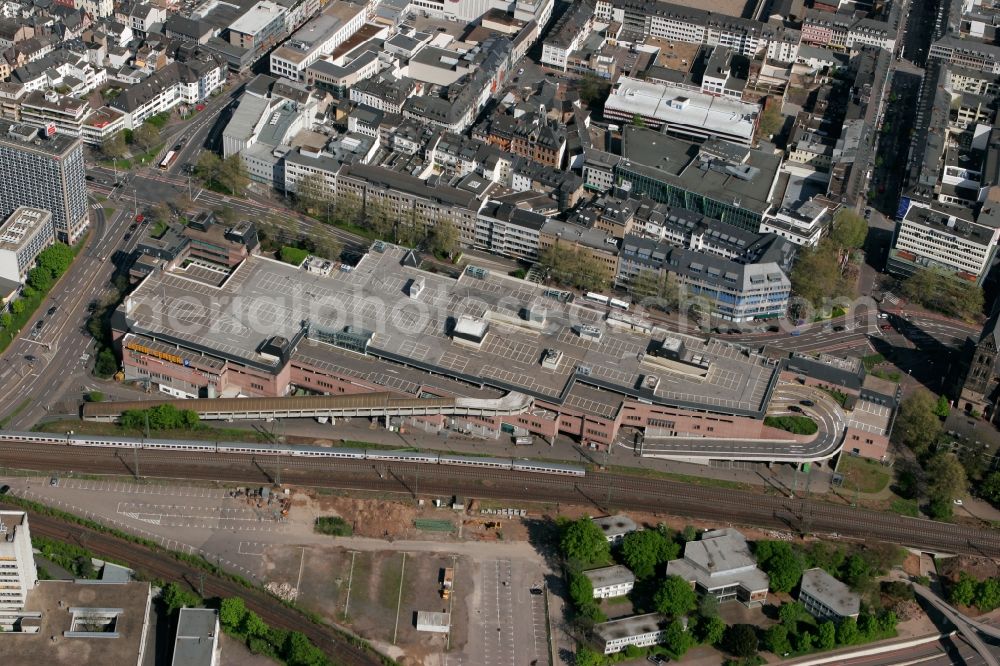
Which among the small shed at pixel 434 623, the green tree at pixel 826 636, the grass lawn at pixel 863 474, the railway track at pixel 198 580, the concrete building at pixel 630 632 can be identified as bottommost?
the railway track at pixel 198 580

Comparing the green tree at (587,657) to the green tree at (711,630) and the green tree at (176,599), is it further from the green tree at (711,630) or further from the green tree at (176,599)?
the green tree at (176,599)

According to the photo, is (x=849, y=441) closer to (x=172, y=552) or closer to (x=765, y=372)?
(x=765, y=372)

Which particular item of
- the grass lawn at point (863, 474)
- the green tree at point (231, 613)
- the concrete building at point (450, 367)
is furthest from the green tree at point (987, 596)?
the green tree at point (231, 613)

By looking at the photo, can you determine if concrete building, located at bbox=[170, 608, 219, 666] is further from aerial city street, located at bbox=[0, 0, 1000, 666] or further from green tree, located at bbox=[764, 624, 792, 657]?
green tree, located at bbox=[764, 624, 792, 657]

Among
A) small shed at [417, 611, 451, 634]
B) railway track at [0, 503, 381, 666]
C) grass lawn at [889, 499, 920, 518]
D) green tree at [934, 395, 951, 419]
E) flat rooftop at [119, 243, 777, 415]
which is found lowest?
railway track at [0, 503, 381, 666]

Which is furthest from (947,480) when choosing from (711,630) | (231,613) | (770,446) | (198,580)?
(198,580)

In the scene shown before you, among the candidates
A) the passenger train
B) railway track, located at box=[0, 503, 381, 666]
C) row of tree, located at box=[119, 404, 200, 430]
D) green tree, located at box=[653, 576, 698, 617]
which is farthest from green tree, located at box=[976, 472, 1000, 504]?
row of tree, located at box=[119, 404, 200, 430]
